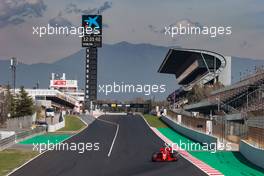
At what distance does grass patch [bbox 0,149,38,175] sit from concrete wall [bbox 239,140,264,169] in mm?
14208

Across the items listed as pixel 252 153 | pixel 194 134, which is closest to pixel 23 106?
pixel 194 134

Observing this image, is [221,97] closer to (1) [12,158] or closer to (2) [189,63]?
(1) [12,158]

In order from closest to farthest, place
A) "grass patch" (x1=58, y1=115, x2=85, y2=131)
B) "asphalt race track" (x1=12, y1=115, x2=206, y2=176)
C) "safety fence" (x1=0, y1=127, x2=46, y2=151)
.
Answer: "asphalt race track" (x1=12, y1=115, x2=206, y2=176) < "safety fence" (x1=0, y1=127, x2=46, y2=151) < "grass patch" (x1=58, y1=115, x2=85, y2=131)

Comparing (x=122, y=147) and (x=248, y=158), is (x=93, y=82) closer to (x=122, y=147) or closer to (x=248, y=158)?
(x=122, y=147)

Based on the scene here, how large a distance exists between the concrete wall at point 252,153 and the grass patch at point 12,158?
14.2 m

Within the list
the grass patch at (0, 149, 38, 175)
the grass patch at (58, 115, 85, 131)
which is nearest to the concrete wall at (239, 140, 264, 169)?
the grass patch at (0, 149, 38, 175)

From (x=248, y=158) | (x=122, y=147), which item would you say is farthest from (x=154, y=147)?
(x=248, y=158)

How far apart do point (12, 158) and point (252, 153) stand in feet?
52.4

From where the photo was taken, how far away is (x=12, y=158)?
3856 centimetres

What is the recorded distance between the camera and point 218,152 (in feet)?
140

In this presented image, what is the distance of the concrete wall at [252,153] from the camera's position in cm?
3277

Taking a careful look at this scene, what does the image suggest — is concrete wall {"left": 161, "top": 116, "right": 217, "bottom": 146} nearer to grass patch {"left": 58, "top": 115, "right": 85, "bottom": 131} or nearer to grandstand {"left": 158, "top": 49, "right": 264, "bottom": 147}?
grandstand {"left": 158, "top": 49, "right": 264, "bottom": 147}

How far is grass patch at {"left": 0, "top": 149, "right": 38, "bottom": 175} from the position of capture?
106 ft

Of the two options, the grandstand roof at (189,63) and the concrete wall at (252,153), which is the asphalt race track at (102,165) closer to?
the concrete wall at (252,153)
